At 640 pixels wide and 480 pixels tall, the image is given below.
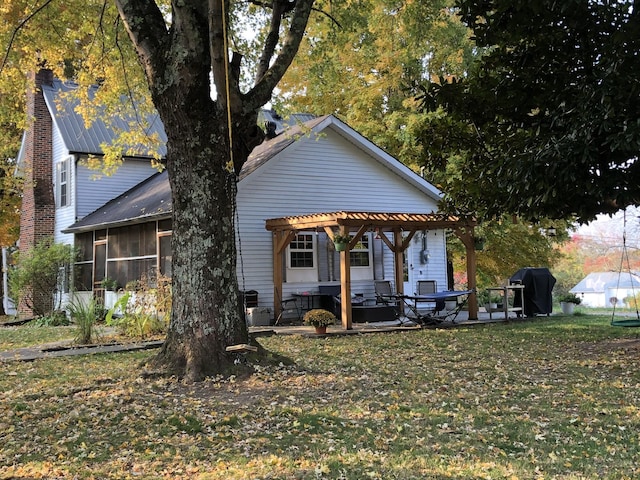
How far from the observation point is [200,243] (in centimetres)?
657

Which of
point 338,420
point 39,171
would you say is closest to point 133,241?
point 39,171

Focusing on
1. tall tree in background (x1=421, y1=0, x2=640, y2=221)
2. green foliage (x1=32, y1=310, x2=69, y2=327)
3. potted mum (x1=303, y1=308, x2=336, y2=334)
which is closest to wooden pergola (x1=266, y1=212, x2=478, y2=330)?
potted mum (x1=303, y1=308, x2=336, y2=334)

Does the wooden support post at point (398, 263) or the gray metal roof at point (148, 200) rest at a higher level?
the gray metal roof at point (148, 200)

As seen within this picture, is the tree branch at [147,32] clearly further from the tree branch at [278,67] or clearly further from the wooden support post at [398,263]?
the wooden support post at [398,263]

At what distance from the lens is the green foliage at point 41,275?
17.2 m

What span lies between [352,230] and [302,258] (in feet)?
4.98

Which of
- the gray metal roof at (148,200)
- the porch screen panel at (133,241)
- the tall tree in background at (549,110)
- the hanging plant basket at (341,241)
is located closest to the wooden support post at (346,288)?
the hanging plant basket at (341,241)

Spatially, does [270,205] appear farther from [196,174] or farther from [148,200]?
[196,174]

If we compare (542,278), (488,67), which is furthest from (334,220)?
(542,278)

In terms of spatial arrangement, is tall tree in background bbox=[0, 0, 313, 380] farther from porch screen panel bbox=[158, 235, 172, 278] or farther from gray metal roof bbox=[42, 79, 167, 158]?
gray metal roof bbox=[42, 79, 167, 158]

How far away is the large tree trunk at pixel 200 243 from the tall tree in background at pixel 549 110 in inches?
142

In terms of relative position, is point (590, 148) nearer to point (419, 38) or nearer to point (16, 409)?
point (419, 38)

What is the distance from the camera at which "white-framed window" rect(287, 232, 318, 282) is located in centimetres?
1468

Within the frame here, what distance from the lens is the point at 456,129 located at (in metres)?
8.98
